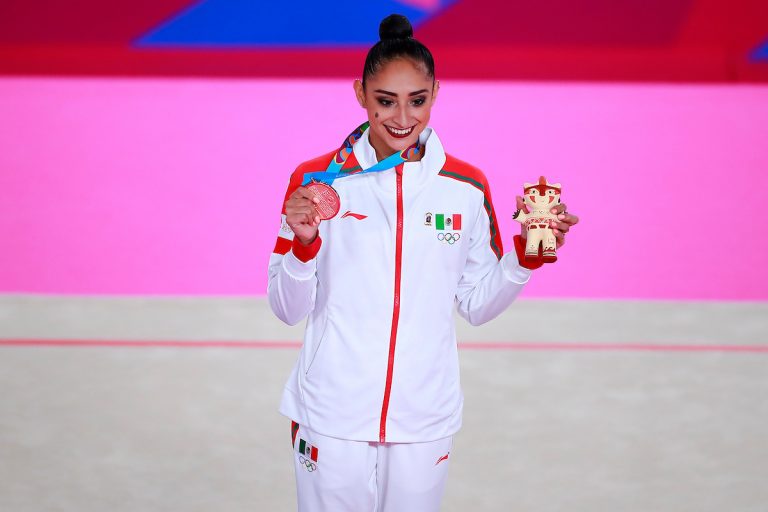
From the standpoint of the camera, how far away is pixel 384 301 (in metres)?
2.20

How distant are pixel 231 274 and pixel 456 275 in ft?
13.3

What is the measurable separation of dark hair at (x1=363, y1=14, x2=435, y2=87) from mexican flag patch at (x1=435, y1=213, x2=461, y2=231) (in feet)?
0.97

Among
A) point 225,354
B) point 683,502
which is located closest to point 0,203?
point 225,354

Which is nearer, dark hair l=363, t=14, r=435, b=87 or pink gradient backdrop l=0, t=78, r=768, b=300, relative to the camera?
dark hair l=363, t=14, r=435, b=87

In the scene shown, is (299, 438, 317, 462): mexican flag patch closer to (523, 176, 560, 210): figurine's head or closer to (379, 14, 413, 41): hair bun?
(523, 176, 560, 210): figurine's head

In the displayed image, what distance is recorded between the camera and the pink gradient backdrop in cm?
623

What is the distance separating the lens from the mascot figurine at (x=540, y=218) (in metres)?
2.14

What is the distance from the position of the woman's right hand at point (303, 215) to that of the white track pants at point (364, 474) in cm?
44

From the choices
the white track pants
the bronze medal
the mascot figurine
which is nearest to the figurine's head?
the mascot figurine

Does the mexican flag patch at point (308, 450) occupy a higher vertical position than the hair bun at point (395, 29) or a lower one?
lower

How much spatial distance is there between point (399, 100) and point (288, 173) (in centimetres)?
434

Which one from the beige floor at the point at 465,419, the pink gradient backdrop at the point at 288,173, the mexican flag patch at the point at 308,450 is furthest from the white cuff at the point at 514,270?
the pink gradient backdrop at the point at 288,173

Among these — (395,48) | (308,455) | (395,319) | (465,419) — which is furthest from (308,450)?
(465,419)

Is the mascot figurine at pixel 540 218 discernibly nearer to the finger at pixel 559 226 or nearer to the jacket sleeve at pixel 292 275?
the finger at pixel 559 226
